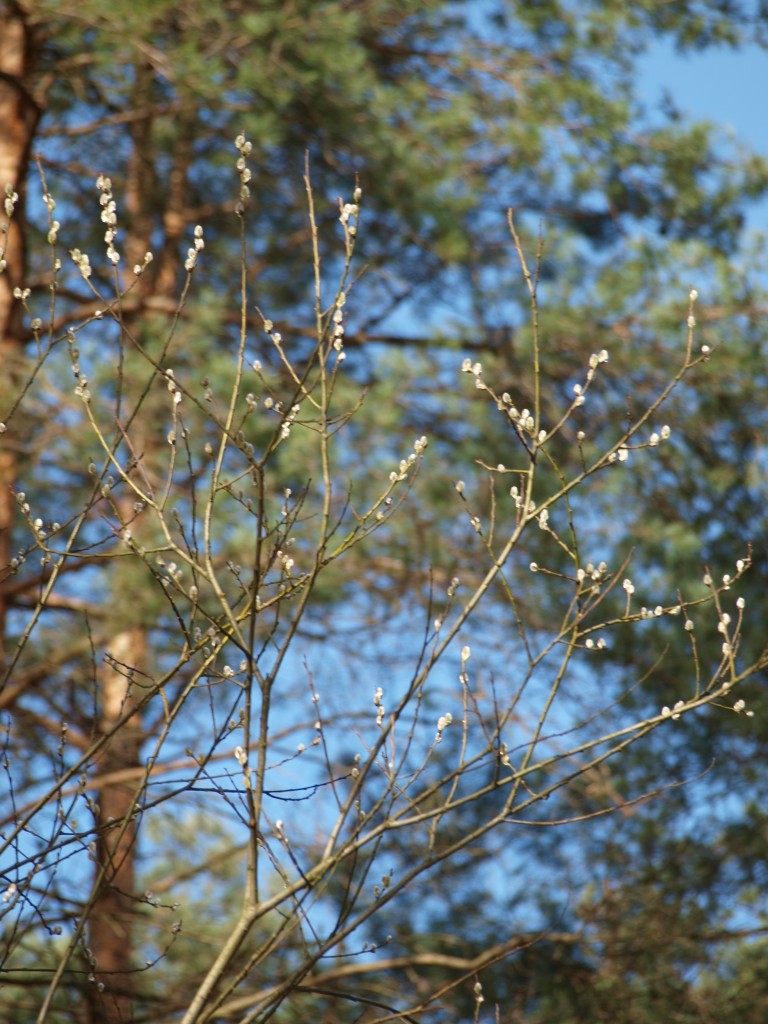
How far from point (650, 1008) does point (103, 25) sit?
521 cm

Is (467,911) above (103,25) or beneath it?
beneath

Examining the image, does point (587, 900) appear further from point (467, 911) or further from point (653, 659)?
point (653, 659)

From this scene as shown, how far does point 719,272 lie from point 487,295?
4.11 ft

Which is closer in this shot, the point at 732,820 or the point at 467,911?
the point at 467,911

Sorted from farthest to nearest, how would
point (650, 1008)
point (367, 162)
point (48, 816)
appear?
point (367, 162) < point (650, 1008) < point (48, 816)

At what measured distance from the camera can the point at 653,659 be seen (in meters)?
6.91

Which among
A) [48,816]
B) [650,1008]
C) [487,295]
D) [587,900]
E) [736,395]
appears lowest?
[650,1008]

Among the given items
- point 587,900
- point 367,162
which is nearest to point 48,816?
point 587,900

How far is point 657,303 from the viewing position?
7520 millimetres

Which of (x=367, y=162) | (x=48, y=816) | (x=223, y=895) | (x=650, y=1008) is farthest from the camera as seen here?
(x=223, y=895)

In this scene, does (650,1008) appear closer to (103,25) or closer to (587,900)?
(587,900)

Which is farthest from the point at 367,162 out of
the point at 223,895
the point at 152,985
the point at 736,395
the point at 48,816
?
the point at 223,895

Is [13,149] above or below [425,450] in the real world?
above

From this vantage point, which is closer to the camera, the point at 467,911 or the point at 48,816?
the point at 48,816
